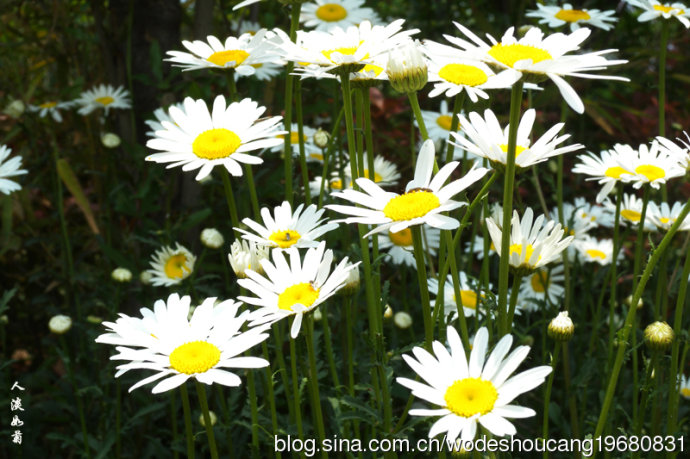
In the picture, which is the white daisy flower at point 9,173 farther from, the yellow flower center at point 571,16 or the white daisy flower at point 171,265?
the yellow flower center at point 571,16

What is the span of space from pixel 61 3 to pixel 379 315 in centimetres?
226

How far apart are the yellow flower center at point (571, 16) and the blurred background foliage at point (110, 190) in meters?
0.26

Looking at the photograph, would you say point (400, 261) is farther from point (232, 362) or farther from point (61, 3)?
point (61, 3)

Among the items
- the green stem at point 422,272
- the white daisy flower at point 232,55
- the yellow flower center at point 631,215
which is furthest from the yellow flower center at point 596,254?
the green stem at point 422,272

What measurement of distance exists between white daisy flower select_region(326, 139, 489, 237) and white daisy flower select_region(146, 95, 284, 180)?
23cm

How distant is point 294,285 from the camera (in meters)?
1.31

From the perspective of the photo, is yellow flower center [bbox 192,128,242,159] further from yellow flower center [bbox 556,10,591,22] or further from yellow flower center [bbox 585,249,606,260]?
yellow flower center [bbox 585,249,606,260]

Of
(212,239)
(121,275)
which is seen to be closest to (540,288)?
(212,239)

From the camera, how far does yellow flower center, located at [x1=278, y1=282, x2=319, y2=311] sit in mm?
1245

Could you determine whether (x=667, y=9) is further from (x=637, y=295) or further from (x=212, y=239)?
(x=212, y=239)

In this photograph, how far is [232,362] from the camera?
1.17 m

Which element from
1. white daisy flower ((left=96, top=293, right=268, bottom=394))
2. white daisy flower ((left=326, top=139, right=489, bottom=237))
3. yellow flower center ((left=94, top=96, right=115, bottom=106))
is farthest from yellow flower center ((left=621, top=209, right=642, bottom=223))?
yellow flower center ((left=94, top=96, right=115, bottom=106))

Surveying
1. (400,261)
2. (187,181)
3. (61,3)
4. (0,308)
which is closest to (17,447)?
(0,308)

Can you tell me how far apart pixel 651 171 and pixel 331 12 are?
53.6 inches
